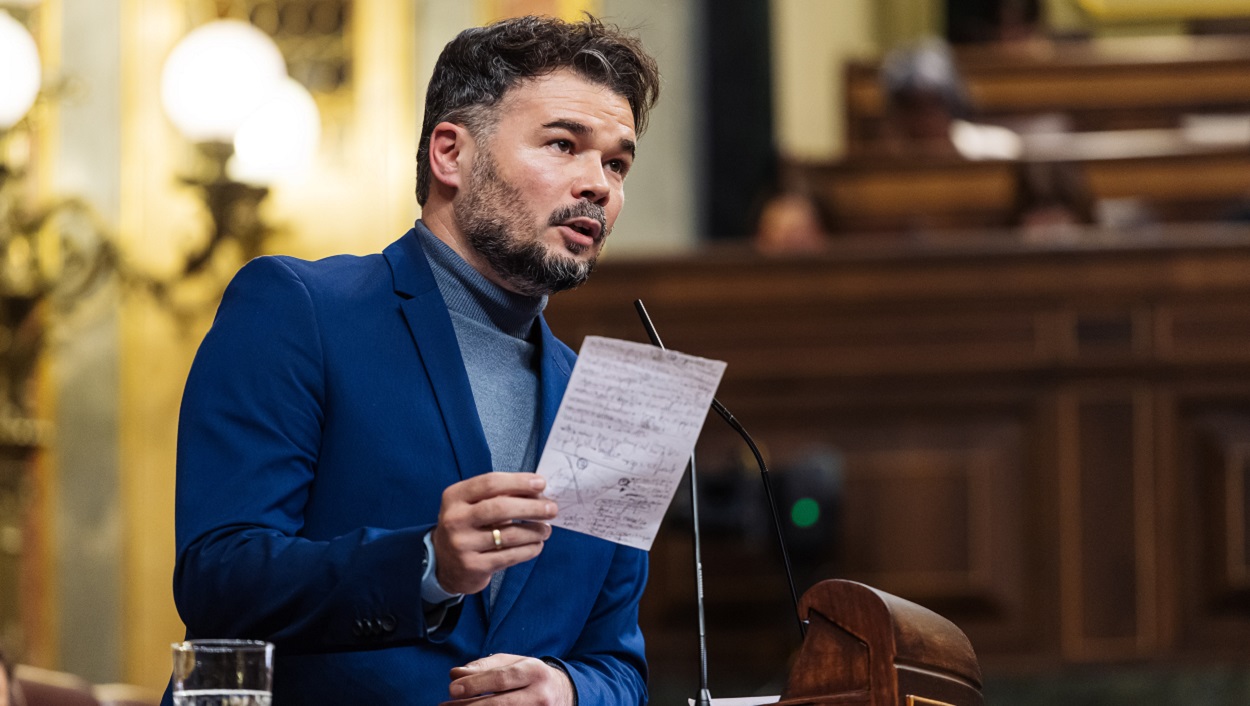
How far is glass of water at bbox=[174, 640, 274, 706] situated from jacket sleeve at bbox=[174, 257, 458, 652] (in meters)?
0.28

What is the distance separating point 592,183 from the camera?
75.5 inches

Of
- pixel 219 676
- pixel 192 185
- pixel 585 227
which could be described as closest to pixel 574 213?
pixel 585 227

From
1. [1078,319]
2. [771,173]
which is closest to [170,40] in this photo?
[771,173]

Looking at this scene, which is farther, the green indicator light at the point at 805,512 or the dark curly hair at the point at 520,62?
the green indicator light at the point at 805,512

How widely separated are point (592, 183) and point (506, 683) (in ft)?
1.84

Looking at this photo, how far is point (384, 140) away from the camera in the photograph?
20.0 feet

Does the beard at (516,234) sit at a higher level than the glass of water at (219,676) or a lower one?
higher

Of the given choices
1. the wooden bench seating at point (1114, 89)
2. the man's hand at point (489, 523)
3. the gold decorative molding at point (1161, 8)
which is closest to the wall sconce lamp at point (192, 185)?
the wooden bench seating at point (1114, 89)

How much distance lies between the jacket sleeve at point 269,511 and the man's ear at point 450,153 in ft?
0.73

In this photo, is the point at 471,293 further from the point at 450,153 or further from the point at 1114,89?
the point at 1114,89

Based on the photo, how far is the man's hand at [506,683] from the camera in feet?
5.60

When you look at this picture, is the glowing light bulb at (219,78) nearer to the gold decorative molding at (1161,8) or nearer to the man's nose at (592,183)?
the man's nose at (592,183)

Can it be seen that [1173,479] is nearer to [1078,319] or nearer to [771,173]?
[1078,319]

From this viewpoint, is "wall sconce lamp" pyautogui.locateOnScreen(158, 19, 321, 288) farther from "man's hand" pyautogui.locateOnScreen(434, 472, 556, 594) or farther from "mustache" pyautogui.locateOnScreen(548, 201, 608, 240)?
"man's hand" pyautogui.locateOnScreen(434, 472, 556, 594)
